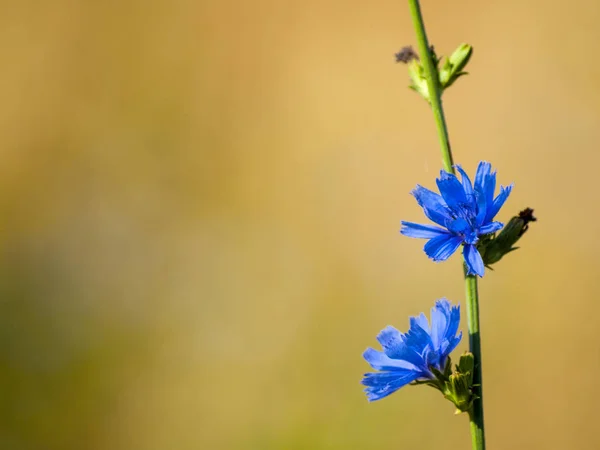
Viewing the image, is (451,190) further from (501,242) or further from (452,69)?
(452,69)

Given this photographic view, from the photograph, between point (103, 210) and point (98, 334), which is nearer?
point (98, 334)

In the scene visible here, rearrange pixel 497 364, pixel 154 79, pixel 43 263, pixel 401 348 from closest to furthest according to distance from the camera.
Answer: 1. pixel 401 348
2. pixel 497 364
3. pixel 43 263
4. pixel 154 79

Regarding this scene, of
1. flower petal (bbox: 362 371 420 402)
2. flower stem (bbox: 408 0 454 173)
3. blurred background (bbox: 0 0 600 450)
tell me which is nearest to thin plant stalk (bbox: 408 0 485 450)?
flower stem (bbox: 408 0 454 173)

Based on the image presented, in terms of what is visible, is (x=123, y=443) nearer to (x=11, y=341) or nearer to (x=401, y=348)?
(x=11, y=341)

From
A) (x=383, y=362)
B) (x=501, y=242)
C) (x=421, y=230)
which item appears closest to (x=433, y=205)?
(x=421, y=230)

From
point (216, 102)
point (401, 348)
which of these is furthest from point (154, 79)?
point (401, 348)

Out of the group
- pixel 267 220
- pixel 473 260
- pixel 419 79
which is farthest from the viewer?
pixel 267 220

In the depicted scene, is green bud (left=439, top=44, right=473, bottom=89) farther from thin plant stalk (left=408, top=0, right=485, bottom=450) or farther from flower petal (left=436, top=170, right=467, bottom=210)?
flower petal (left=436, top=170, right=467, bottom=210)
